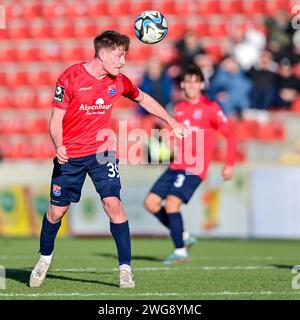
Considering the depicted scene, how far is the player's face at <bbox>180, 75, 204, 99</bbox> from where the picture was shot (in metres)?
11.4

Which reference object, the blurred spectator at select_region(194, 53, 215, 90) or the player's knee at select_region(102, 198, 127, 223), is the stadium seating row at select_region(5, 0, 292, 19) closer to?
the blurred spectator at select_region(194, 53, 215, 90)

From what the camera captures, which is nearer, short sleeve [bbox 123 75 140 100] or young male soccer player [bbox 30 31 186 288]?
young male soccer player [bbox 30 31 186 288]

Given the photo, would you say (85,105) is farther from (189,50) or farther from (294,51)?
(294,51)

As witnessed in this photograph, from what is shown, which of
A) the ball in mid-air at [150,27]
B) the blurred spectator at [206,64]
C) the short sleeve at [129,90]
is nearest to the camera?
the short sleeve at [129,90]

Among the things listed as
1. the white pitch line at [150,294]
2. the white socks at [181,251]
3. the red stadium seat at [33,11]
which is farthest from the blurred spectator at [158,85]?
the white pitch line at [150,294]

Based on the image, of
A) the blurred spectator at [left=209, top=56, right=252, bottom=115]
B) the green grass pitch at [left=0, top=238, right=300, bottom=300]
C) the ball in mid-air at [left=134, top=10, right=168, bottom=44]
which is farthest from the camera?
the blurred spectator at [left=209, top=56, right=252, bottom=115]

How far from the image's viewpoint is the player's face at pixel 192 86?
37.5ft

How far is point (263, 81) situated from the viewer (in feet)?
60.8

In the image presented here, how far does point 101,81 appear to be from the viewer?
26.7ft

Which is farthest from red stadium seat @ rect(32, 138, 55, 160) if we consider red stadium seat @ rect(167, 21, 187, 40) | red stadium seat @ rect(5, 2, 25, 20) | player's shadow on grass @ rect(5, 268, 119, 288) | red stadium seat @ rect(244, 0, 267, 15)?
player's shadow on grass @ rect(5, 268, 119, 288)

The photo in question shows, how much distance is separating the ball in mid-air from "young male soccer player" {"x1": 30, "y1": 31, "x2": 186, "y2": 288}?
0.59 metres

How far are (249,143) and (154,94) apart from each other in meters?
2.16

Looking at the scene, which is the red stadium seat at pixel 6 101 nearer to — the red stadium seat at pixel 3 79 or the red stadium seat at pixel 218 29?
the red stadium seat at pixel 3 79

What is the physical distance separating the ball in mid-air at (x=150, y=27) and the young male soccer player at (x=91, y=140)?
59cm
